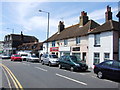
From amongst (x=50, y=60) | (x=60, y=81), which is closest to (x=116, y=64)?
(x=60, y=81)

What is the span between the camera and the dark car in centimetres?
1044

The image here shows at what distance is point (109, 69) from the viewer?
1101 cm

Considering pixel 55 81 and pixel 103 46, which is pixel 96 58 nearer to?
pixel 103 46

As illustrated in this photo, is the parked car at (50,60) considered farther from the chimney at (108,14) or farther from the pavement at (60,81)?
the chimney at (108,14)

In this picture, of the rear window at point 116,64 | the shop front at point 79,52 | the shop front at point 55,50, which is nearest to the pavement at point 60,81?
the rear window at point 116,64

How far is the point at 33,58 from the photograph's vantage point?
30875mm

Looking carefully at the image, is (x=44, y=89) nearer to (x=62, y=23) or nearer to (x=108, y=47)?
(x=108, y=47)

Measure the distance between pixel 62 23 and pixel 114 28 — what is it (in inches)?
729

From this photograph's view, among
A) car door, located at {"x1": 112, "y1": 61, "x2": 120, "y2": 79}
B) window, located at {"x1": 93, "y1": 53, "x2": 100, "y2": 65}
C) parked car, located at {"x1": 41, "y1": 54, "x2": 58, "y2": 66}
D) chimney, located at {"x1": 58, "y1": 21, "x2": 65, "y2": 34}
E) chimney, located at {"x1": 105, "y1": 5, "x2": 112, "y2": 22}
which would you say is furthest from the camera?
chimney, located at {"x1": 58, "y1": 21, "x2": 65, "y2": 34}

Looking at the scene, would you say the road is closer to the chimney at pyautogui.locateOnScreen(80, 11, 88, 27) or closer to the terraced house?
the terraced house

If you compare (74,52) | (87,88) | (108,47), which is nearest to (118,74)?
(87,88)

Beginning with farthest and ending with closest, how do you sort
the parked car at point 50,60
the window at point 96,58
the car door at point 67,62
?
the parked car at point 50,60 → the window at point 96,58 → the car door at point 67,62

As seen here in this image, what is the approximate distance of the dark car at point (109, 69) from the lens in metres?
10.4

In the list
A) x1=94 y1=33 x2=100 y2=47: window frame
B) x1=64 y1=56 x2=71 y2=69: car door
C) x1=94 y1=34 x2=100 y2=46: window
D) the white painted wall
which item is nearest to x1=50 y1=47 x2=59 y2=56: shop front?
the white painted wall
